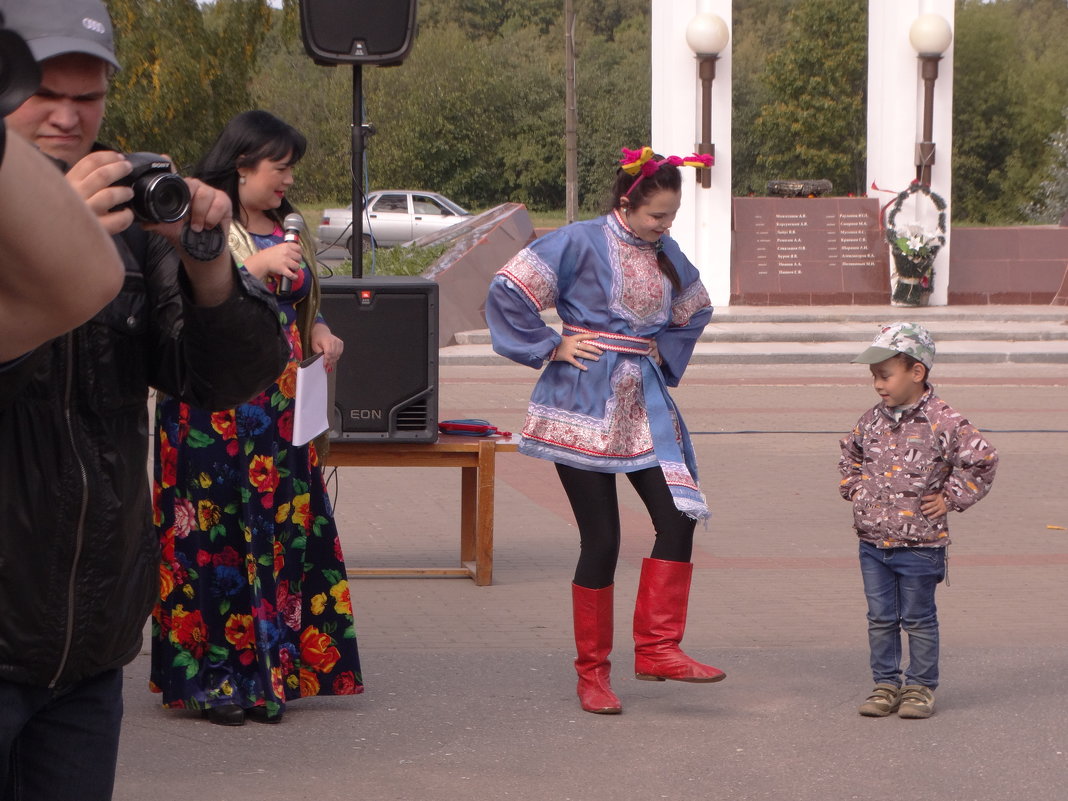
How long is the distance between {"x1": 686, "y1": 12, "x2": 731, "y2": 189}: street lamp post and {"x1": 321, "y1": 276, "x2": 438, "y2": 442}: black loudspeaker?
13.1 m

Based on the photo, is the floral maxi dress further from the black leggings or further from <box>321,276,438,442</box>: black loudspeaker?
<box>321,276,438,442</box>: black loudspeaker

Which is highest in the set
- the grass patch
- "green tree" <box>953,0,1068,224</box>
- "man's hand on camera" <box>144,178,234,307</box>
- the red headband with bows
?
"green tree" <box>953,0,1068,224</box>

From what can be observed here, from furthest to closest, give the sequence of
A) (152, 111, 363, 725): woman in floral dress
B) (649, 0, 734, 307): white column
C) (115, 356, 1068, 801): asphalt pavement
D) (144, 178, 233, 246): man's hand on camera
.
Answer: (649, 0, 734, 307): white column, (152, 111, 363, 725): woman in floral dress, (115, 356, 1068, 801): asphalt pavement, (144, 178, 233, 246): man's hand on camera

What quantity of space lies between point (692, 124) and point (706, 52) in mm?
913

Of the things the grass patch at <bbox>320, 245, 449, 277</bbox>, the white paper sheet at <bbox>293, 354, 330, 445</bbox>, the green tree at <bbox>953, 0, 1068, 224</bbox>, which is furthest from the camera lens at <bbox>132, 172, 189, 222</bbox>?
the green tree at <bbox>953, 0, 1068, 224</bbox>

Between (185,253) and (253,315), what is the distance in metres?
0.17

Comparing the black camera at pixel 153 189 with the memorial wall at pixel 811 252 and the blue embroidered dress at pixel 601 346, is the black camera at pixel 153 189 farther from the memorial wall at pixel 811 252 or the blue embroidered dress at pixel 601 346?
the memorial wall at pixel 811 252

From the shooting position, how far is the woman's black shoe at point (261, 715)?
4.84m

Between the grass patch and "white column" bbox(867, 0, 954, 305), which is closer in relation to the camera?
the grass patch

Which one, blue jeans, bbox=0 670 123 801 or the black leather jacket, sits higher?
the black leather jacket

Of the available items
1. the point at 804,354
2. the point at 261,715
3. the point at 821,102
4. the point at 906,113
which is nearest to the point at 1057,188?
the point at 821,102

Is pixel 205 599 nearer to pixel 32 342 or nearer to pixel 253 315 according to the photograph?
pixel 253 315

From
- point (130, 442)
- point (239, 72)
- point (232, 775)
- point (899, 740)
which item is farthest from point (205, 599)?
point (239, 72)

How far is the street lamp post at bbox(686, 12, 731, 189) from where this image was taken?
19219mm
